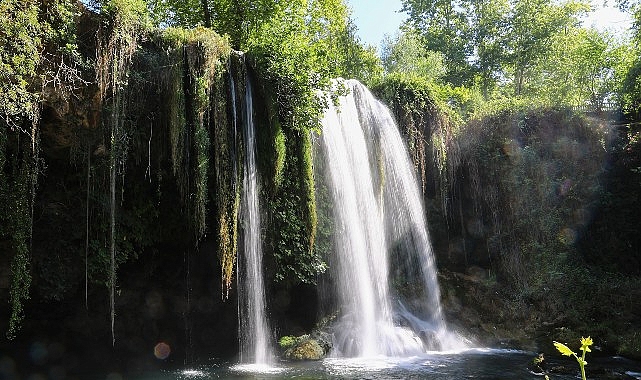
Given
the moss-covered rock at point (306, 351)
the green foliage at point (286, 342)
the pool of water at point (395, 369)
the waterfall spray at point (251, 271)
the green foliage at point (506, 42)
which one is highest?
the green foliage at point (506, 42)

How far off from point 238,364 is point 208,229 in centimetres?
297

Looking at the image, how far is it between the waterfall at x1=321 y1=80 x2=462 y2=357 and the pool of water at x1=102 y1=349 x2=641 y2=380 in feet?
3.72

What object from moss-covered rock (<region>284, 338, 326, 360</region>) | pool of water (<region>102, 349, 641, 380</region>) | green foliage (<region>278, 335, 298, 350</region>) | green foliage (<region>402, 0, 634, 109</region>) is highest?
green foliage (<region>402, 0, 634, 109</region>)

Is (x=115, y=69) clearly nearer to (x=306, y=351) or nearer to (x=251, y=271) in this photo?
(x=251, y=271)

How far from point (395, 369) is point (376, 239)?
4641 mm

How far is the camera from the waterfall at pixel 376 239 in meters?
12.2

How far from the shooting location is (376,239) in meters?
13.6

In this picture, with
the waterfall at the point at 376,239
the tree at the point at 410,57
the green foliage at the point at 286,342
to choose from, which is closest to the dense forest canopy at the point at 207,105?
the waterfall at the point at 376,239

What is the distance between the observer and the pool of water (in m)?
9.00

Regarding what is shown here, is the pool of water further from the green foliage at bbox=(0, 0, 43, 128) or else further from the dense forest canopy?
the green foliage at bbox=(0, 0, 43, 128)

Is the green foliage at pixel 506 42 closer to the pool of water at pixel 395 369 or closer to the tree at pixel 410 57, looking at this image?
the tree at pixel 410 57

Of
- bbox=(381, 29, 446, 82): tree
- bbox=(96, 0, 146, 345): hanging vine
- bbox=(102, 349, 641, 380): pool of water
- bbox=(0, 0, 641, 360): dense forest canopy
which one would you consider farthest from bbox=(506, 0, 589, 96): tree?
bbox=(96, 0, 146, 345): hanging vine

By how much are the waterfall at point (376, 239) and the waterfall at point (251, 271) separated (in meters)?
1.86

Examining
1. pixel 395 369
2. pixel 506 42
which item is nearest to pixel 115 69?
pixel 395 369
